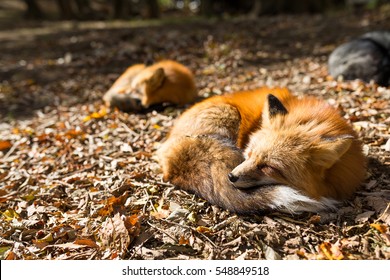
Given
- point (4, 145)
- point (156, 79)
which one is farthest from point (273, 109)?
point (4, 145)

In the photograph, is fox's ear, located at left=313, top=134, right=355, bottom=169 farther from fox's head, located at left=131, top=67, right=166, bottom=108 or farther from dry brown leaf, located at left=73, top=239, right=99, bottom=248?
fox's head, located at left=131, top=67, right=166, bottom=108

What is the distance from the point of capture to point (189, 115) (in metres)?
3.49

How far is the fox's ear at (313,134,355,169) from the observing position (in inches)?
101

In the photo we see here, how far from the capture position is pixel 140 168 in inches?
150

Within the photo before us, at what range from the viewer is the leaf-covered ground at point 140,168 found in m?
2.61

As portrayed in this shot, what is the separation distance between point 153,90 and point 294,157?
3.29 meters

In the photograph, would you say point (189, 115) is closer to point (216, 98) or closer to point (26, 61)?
point (216, 98)

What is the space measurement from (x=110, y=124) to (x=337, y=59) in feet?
12.8

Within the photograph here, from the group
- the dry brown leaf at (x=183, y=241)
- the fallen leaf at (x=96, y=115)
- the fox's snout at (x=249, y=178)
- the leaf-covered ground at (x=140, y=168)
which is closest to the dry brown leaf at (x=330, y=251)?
the leaf-covered ground at (x=140, y=168)

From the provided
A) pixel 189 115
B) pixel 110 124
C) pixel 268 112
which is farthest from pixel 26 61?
pixel 268 112

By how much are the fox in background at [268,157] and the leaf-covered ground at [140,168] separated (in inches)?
7.7

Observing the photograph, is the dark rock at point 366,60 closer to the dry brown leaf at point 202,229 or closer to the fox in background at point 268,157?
the fox in background at point 268,157

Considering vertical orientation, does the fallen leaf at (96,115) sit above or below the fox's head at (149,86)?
below

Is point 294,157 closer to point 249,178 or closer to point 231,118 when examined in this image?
point 249,178
